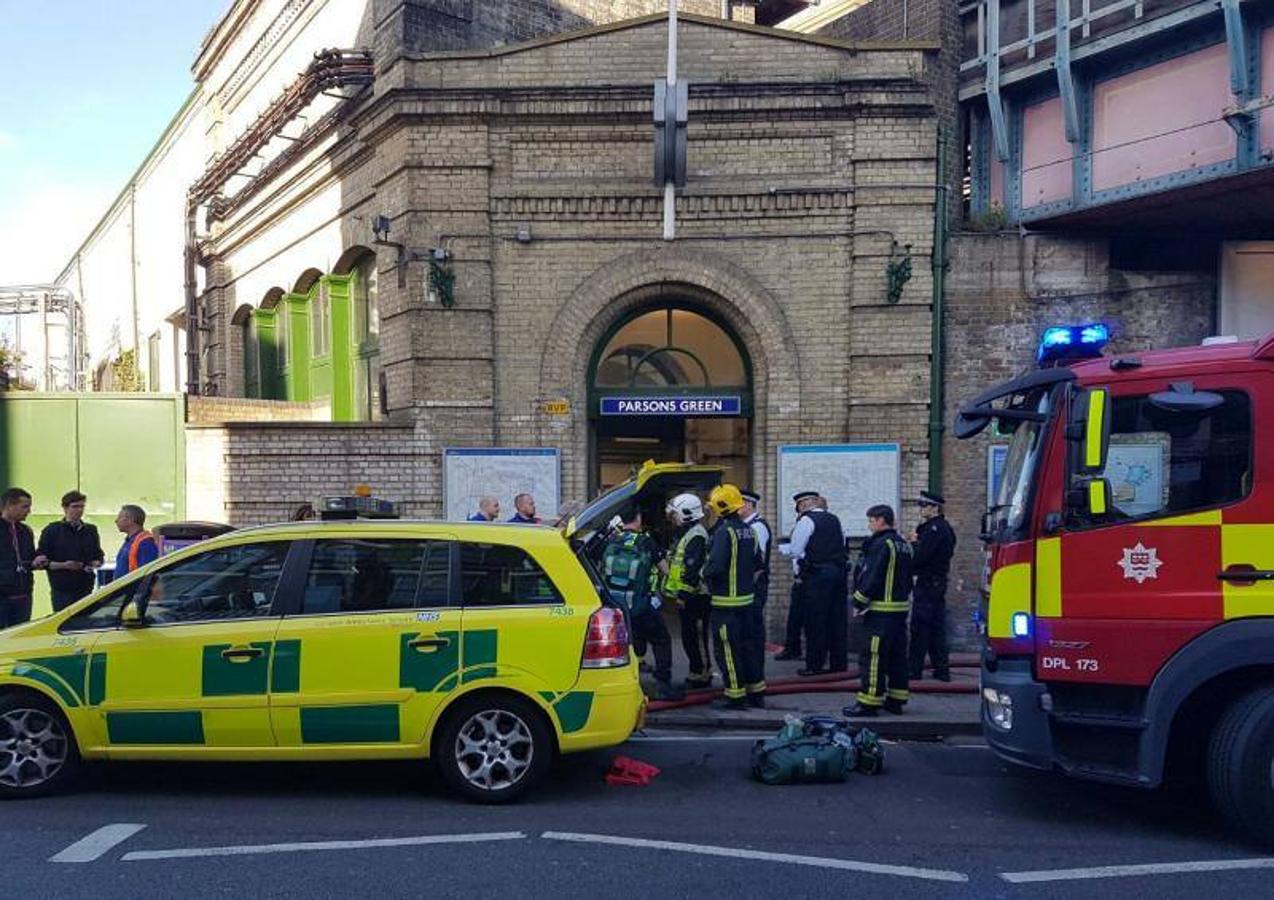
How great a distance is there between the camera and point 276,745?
5.62m

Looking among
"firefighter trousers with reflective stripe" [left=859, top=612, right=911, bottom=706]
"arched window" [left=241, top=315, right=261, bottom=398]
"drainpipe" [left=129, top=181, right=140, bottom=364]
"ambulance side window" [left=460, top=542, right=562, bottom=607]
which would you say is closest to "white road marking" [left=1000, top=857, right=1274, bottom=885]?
"ambulance side window" [left=460, top=542, right=562, bottom=607]

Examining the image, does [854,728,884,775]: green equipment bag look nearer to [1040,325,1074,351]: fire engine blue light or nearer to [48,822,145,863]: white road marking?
[48,822,145,863]: white road marking

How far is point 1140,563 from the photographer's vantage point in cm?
512

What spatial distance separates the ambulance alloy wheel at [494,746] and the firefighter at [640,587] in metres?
2.16

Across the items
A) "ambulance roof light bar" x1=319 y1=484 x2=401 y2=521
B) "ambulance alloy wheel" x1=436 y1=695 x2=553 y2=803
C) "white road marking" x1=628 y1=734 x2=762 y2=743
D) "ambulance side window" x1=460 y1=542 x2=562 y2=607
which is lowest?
"white road marking" x1=628 y1=734 x2=762 y2=743

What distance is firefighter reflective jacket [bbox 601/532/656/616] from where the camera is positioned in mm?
7926

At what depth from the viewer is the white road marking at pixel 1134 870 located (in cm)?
460

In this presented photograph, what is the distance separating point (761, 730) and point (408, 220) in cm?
658

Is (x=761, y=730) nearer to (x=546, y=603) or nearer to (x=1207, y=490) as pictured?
(x=546, y=603)

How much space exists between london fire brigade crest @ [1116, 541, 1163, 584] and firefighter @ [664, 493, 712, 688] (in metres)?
3.53

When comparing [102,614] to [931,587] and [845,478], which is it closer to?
[931,587]

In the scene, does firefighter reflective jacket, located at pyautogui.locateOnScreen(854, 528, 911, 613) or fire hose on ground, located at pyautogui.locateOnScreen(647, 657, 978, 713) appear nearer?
firefighter reflective jacket, located at pyautogui.locateOnScreen(854, 528, 911, 613)

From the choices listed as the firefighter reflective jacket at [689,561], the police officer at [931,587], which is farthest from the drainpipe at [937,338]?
the firefighter reflective jacket at [689,561]

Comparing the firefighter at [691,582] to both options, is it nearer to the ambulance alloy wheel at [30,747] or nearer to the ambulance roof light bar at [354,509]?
the ambulance roof light bar at [354,509]
